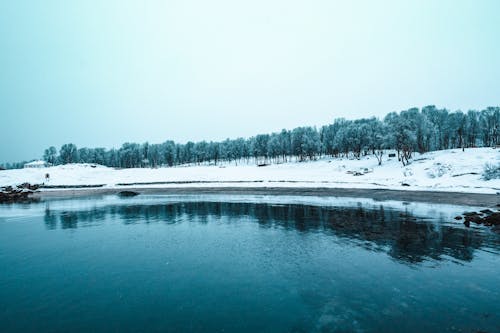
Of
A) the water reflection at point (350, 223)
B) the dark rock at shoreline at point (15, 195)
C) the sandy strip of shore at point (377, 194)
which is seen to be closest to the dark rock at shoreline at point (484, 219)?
the water reflection at point (350, 223)

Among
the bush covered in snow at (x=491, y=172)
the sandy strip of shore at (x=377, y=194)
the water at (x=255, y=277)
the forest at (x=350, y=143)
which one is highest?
the forest at (x=350, y=143)

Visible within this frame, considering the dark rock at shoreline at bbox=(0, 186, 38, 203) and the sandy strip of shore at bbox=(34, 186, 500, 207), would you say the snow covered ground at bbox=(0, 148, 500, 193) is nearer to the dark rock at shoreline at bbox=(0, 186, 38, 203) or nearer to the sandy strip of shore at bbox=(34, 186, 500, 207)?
the sandy strip of shore at bbox=(34, 186, 500, 207)

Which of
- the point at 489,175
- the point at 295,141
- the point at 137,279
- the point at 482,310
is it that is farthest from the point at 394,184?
the point at 295,141

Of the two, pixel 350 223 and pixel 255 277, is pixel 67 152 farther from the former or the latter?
pixel 255 277

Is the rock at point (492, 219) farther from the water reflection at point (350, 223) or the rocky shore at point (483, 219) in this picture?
the water reflection at point (350, 223)

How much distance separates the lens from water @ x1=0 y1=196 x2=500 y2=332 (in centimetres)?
886

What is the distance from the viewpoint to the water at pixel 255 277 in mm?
8859

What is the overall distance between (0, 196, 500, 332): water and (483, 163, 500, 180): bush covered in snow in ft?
90.7

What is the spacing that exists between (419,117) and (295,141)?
51.3 meters

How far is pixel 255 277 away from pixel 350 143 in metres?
104

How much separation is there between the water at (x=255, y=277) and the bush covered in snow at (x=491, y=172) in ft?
90.7

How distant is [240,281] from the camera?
12.0 metres

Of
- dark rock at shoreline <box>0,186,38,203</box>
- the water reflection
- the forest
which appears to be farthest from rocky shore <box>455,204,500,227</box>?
dark rock at shoreline <box>0,186,38,203</box>

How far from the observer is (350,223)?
2284 cm
